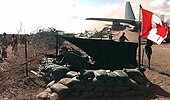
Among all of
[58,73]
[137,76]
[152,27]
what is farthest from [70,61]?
[152,27]

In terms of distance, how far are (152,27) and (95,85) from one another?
3.27m

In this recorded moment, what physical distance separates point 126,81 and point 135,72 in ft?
2.22

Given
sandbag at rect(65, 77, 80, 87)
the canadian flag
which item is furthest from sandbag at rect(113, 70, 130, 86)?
the canadian flag

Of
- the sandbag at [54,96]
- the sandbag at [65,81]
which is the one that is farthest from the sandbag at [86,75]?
the sandbag at [54,96]

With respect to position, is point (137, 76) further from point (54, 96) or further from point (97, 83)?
point (54, 96)

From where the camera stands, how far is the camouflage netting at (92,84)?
916 cm

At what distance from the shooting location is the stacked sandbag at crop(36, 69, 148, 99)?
30.0 feet

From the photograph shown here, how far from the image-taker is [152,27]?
11.1 m

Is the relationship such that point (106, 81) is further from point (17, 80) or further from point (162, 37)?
point (17, 80)

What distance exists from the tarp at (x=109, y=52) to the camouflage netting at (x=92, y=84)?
204cm

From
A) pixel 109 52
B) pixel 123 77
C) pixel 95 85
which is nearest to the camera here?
pixel 95 85

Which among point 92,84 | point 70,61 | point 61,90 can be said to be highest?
point 70,61

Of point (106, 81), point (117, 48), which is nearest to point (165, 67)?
point (117, 48)

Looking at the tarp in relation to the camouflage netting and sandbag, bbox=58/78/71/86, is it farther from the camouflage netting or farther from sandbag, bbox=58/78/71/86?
sandbag, bbox=58/78/71/86
